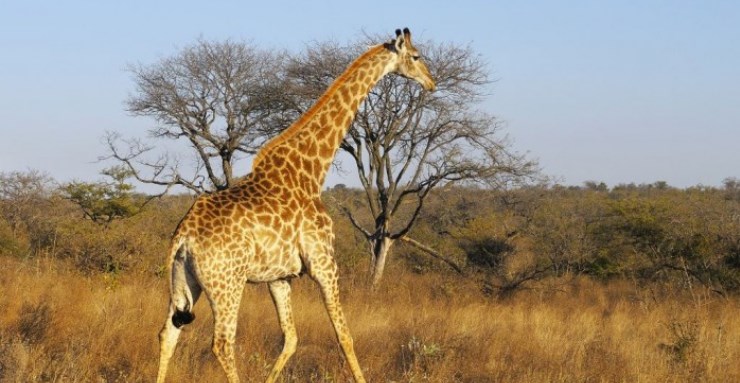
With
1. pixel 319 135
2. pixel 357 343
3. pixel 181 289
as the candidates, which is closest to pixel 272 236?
pixel 181 289

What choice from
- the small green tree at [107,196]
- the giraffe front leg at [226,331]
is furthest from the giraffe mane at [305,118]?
the small green tree at [107,196]

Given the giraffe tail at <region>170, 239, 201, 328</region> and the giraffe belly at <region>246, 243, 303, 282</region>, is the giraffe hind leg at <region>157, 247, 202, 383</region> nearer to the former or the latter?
the giraffe tail at <region>170, 239, 201, 328</region>

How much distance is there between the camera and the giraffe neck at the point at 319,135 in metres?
6.37

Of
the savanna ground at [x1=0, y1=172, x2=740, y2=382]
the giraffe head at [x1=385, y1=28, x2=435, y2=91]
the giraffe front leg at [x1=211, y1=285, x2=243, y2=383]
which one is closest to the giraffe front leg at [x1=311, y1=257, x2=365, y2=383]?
the savanna ground at [x1=0, y1=172, x2=740, y2=382]

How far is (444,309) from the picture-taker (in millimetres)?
11812

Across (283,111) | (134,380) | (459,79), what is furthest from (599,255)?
(134,380)

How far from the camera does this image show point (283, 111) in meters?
17.8

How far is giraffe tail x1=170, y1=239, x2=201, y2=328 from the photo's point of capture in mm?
5645

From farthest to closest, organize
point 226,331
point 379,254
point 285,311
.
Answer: point 379,254, point 285,311, point 226,331

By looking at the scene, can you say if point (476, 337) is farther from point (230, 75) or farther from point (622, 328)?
point (230, 75)

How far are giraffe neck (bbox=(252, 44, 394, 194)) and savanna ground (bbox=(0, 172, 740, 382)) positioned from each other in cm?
158

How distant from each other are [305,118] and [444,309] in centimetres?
589

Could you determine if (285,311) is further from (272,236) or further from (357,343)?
(357,343)

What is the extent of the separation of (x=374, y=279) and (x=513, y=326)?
5.94 metres
